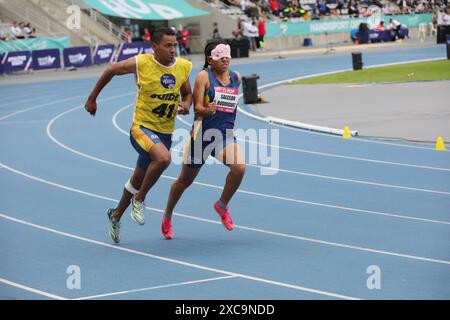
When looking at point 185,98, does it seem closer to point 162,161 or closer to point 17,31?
point 162,161

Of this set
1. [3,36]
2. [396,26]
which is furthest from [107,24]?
[396,26]

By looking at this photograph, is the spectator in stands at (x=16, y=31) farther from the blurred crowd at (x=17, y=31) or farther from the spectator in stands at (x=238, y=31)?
the spectator in stands at (x=238, y=31)

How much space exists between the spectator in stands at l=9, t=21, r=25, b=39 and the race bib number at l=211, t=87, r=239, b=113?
104 ft

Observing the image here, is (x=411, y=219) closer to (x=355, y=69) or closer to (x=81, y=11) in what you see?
(x=355, y=69)

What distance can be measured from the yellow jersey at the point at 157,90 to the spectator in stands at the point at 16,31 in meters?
31.7

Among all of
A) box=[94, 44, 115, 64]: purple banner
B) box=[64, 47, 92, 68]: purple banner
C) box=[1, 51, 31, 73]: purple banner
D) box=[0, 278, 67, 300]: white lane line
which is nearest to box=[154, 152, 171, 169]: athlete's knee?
box=[0, 278, 67, 300]: white lane line

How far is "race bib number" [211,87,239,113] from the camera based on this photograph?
31.9 feet

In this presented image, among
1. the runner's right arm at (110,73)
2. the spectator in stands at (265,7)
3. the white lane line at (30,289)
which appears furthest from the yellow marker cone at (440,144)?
the spectator in stands at (265,7)

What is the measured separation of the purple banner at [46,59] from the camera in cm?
3988

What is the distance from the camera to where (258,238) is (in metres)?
9.95

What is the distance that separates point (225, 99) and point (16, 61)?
99.1 ft

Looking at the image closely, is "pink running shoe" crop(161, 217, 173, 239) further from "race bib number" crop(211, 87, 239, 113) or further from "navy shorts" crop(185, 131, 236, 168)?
"race bib number" crop(211, 87, 239, 113)

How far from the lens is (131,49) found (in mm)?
43375
